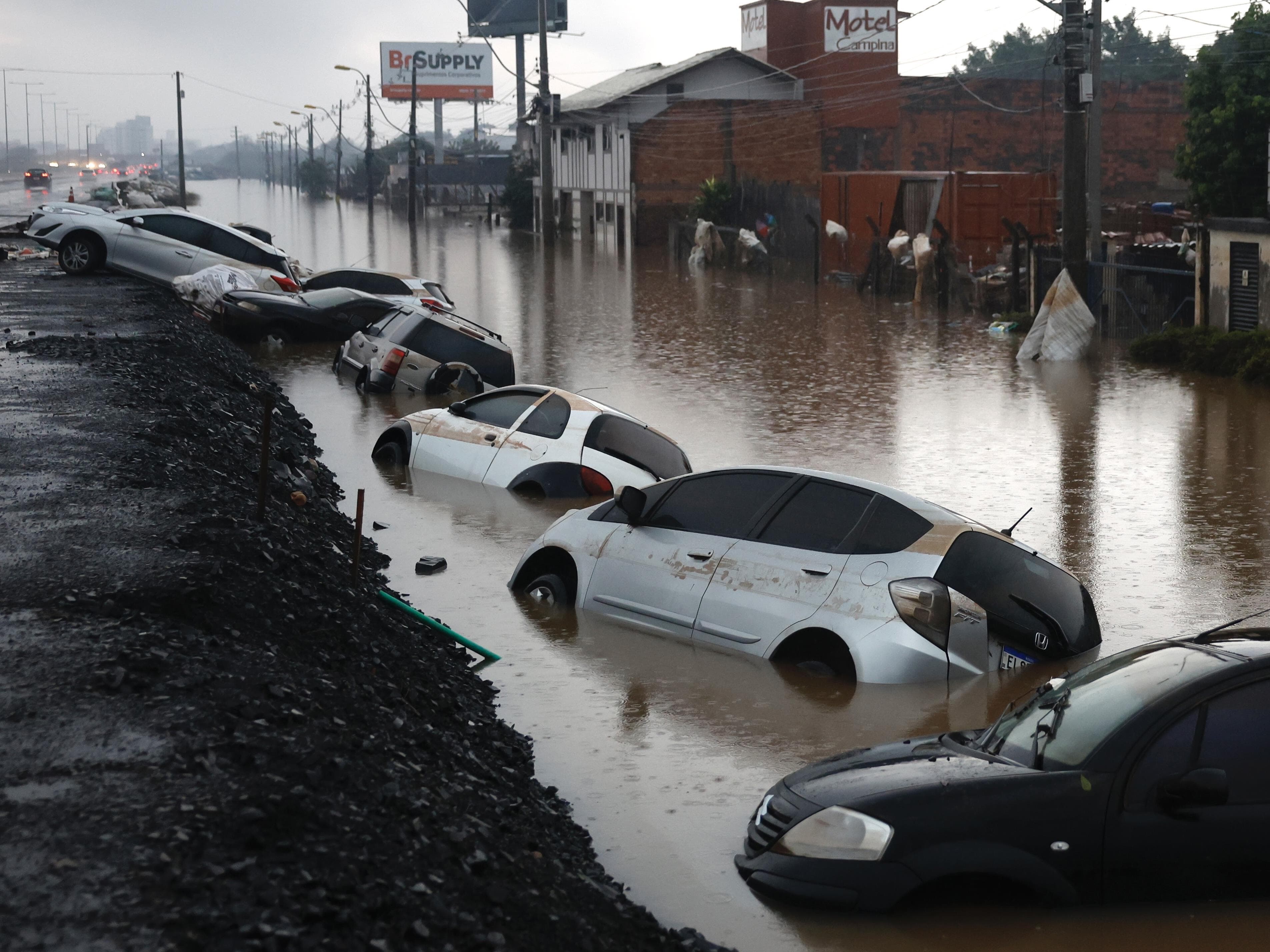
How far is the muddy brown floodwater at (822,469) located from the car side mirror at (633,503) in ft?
2.73

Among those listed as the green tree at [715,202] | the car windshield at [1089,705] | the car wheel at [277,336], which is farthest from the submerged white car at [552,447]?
the green tree at [715,202]

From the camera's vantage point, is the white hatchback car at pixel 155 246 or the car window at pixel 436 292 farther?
the car window at pixel 436 292

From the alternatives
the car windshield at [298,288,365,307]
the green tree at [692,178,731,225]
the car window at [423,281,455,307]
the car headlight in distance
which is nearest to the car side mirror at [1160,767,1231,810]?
the car headlight in distance

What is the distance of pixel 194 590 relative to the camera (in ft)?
26.8

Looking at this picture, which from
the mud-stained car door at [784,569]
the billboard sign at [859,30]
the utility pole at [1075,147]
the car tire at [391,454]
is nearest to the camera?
the mud-stained car door at [784,569]

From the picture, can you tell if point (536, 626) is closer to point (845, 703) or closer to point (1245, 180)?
point (845, 703)

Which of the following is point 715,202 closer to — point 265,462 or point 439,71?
point 265,462

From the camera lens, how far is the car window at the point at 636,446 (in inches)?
609

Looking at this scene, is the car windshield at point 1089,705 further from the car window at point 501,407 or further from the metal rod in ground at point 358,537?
the car window at point 501,407

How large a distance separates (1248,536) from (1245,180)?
74.8 ft

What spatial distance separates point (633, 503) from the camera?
10484 mm

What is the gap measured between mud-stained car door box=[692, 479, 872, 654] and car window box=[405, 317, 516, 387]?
1335 centimetres

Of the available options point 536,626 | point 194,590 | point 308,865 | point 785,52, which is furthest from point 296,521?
point 785,52

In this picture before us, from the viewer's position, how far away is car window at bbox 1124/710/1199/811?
570cm
